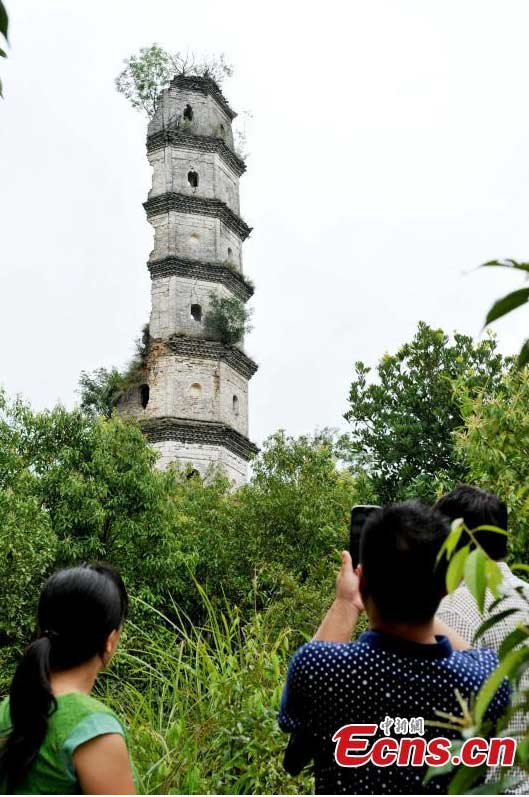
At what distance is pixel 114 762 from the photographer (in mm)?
1884

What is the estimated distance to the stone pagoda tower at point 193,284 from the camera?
1006 inches

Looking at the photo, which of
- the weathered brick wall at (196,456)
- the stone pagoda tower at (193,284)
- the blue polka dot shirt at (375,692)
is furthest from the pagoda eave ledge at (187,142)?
the blue polka dot shirt at (375,692)

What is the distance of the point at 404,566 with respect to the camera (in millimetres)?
1849

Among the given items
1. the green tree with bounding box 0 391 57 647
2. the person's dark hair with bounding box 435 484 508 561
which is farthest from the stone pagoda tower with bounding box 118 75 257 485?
the person's dark hair with bounding box 435 484 508 561

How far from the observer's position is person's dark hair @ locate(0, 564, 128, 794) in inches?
75.6

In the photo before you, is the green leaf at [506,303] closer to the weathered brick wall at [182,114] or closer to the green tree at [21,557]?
the green tree at [21,557]

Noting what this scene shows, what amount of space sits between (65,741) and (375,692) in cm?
62

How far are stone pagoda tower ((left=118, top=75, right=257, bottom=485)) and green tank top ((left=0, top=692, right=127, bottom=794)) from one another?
73.8 feet

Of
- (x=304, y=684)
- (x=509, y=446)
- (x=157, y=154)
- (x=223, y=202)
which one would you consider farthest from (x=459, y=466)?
(x=157, y=154)

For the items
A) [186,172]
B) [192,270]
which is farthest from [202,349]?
[186,172]

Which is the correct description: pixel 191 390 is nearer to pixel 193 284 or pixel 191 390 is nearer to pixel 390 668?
pixel 193 284

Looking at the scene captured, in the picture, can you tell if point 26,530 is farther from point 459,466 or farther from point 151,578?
point 459,466

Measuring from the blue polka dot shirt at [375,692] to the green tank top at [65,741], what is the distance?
39 cm

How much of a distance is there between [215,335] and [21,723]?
25.1m
